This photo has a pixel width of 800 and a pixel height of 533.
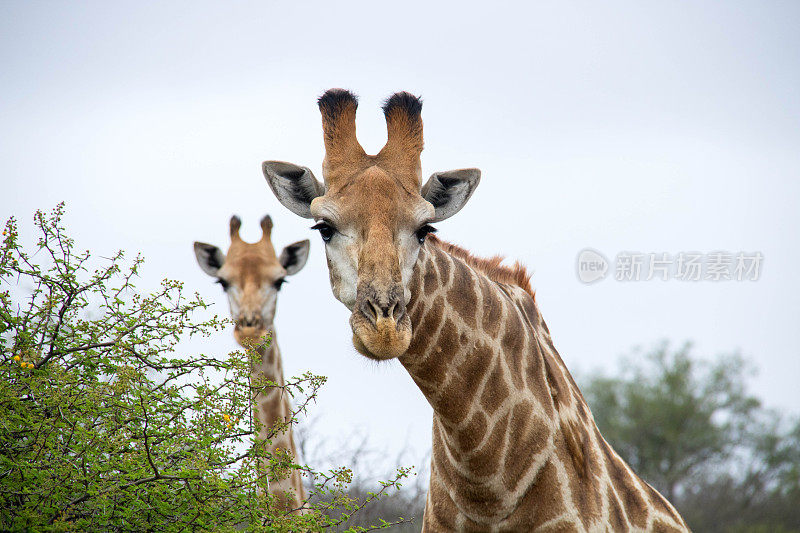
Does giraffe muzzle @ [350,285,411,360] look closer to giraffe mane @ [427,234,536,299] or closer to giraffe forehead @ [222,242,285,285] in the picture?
giraffe mane @ [427,234,536,299]

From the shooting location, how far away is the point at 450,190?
4539 millimetres

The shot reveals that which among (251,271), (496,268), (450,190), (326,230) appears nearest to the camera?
(326,230)

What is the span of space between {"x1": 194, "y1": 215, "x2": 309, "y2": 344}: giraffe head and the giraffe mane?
281cm

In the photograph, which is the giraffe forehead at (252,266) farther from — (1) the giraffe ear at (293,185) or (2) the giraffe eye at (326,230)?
(2) the giraffe eye at (326,230)

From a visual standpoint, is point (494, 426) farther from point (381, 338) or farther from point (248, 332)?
point (248, 332)

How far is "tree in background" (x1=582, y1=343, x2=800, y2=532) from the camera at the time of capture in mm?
21484

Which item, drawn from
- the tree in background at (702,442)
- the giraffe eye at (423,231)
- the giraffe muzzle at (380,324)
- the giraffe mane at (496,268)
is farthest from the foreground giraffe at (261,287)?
the tree in background at (702,442)

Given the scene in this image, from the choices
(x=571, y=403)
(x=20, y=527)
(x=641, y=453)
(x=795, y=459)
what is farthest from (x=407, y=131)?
(x=795, y=459)

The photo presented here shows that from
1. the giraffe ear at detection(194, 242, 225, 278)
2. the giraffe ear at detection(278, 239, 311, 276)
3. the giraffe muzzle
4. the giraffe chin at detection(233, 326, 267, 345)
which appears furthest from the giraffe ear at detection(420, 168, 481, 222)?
the giraffe ear at detection(194, 242, 225, 278)

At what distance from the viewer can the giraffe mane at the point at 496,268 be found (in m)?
5.06

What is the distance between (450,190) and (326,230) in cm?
72

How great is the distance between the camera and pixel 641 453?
22547 mm

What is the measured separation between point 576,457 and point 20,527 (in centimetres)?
262

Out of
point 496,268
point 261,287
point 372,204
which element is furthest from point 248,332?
point 372,204
